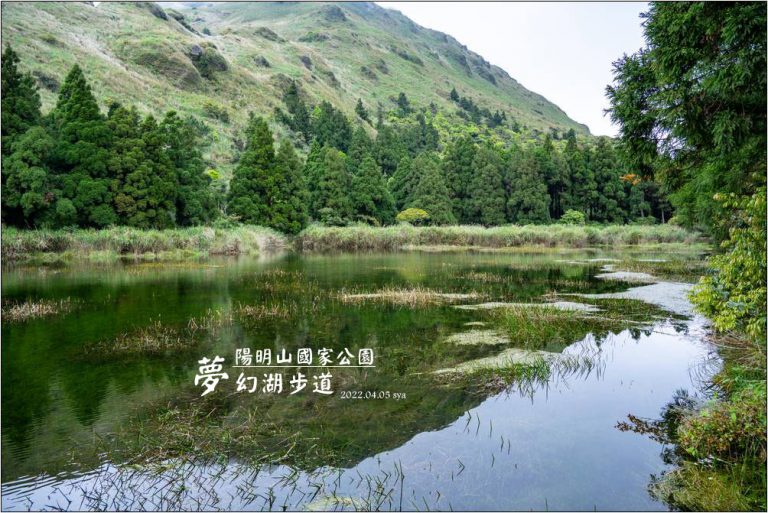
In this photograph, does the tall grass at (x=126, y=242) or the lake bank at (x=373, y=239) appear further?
the lake bank at (x=373, y=239)

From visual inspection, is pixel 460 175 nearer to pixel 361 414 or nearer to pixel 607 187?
pixel 607 187

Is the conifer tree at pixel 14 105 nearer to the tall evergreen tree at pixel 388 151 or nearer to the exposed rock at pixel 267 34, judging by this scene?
the tall evergreen tree at pixel 388 151

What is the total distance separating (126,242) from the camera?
102 ft

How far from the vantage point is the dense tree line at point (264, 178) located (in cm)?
2964

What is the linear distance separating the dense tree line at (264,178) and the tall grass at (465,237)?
117 inches

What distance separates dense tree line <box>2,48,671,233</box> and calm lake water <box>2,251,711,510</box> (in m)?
5.71

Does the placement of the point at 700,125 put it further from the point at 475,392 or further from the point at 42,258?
the point at 42,258

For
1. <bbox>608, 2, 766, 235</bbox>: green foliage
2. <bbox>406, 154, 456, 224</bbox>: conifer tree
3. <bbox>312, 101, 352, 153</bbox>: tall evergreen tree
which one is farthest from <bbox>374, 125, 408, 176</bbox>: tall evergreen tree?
<bbox>608, 2, 766, 235</bbox>: green foliage

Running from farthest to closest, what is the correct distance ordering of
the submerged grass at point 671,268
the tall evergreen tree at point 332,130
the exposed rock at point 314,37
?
the exposed rock at point 314,37, the tall evergreen tree at point 332,130, the submerged grass at point 671,268

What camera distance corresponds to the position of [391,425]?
269 inches

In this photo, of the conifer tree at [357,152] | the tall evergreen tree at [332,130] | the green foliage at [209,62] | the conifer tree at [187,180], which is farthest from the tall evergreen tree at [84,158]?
the green foliage at [209,62]

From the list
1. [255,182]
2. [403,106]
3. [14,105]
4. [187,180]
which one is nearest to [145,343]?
[14,105]

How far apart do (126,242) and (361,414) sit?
2839cm

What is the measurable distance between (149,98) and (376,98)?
255 ft
